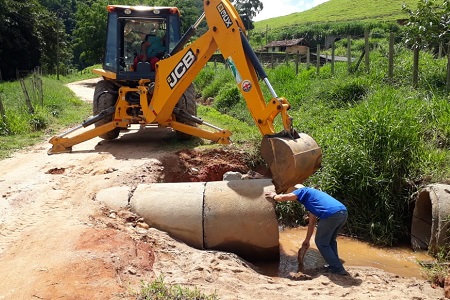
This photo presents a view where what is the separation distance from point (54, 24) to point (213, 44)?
33.0 metres

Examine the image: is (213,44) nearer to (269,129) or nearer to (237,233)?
(269,129)

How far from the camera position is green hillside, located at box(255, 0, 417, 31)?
5016 cm

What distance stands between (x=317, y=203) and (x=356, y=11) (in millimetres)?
56074

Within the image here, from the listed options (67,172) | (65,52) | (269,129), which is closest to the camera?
(269,129)

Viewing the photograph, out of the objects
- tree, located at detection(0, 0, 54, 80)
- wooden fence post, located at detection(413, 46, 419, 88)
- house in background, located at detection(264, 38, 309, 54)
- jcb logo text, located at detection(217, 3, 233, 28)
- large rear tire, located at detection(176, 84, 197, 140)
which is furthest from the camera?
house in background, located at detection(264, 38, 309, 54)

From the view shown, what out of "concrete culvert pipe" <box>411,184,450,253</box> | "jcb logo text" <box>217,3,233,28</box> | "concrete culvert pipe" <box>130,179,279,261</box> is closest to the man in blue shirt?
"concrete culvert pipe" <box>130,179,279,261</box>

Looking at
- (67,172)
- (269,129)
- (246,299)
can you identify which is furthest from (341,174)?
(67,172)

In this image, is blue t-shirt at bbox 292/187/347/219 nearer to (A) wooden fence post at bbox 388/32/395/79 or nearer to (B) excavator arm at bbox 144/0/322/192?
(B) excavator arm at bbox 144/0/322/192

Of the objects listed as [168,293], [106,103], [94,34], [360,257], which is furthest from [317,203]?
[94,34]

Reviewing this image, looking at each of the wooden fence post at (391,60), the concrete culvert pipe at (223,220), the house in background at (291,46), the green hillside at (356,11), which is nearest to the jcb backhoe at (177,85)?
the concrete culvert pipe at (223,220)

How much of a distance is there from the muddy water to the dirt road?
39cm

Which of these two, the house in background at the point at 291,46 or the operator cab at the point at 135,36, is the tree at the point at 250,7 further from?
the operator cab at the point at 135,36

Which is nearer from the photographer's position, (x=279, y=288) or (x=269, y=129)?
(x=279, y=288)

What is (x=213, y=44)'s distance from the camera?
24.1 ft
